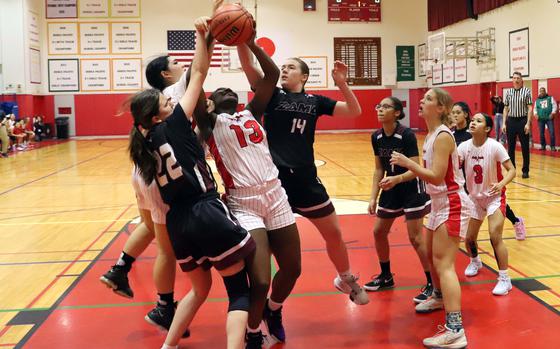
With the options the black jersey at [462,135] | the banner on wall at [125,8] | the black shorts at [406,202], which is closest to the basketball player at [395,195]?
the black shorts at [406,202]

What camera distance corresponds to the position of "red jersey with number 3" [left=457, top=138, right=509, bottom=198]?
5188 mm

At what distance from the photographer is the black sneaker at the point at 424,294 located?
14.6 feet

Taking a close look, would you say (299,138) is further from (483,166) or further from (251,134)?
(483,166)

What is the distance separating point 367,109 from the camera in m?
25.5

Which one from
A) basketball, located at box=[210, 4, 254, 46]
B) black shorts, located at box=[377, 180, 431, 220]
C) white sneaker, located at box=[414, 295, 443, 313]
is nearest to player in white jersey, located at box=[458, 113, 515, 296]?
black shorts, located at box=[377, 180, 431, 220]

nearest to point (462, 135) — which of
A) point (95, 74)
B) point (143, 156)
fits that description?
point (143, 156)

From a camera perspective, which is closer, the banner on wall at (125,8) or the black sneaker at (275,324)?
the black sneaker at (275,324)

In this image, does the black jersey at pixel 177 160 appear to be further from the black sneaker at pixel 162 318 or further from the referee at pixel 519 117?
the referee at pixel 519 117

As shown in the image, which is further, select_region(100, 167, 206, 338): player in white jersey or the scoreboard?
the scoreboard

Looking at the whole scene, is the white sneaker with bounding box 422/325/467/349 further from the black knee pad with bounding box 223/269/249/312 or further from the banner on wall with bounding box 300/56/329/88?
the banner on wall with bounding box 300/56/329/88

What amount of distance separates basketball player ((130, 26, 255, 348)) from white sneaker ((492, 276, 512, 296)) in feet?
7.66

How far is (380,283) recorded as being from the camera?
486 cm

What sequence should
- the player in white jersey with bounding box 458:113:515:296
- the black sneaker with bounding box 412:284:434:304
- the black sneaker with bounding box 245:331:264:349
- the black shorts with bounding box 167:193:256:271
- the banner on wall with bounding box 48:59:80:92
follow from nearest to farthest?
the black shorts with bounding box 167:193:256:271 → the black sneaker with bounding box 245:331:264:349 → the black sneaker with bounding box 412:284:434:304 → the player in white jersey with bounding box 458:113:515:296 → the banner on wall with bounding box 48:59:80:92

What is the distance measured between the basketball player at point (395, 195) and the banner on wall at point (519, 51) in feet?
48.3
